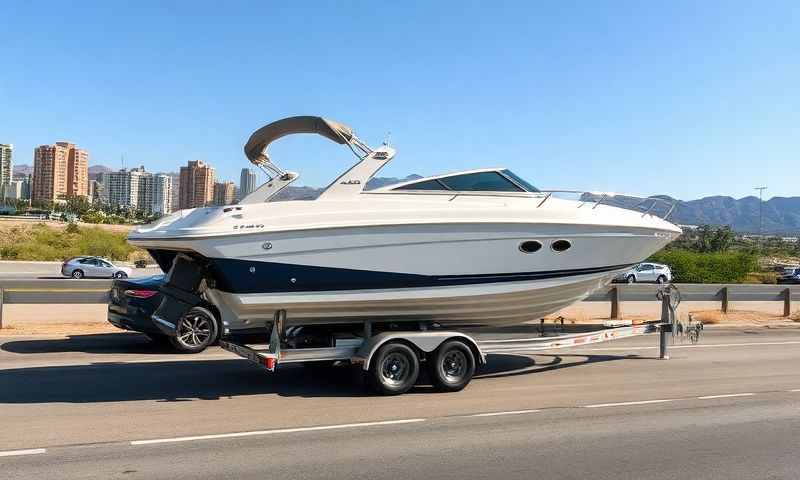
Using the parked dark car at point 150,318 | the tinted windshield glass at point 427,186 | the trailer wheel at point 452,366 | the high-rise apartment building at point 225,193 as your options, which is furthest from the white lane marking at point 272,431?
the parked dark car at point 150,318

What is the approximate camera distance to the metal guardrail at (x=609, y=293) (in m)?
14.0

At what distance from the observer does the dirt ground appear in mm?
13961

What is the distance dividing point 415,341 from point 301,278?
158 cm

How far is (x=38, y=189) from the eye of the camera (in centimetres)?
19550

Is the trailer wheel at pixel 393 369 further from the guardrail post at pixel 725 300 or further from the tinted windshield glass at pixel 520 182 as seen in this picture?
the guardrail post at pixel 725 300

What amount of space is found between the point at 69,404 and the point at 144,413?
3.23 feet

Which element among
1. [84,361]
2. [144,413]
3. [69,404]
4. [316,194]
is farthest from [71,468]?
[84,361]

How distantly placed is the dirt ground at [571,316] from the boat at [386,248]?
5.67 ft

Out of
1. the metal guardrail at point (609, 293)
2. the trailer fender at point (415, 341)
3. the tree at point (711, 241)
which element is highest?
the tree at point (711, 241)

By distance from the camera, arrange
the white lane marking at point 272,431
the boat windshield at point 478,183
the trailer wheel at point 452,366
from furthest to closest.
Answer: the boat windshield at point 478,183 → the trailer wheel at point 452,366 → the white lane marking at point 272,431

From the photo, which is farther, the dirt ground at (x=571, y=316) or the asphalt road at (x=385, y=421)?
the dirt ground at (x=571, y=316)

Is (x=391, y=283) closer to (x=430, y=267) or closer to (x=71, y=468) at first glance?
(x=430, y=267)

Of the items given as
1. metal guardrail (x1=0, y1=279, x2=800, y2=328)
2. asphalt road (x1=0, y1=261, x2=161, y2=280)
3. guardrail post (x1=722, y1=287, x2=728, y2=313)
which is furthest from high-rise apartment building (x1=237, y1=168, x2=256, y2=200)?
asphalt road (x1=0, y1=261, x2=161, y2=280)

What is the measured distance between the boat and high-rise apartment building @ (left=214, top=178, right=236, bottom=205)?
1.14ft
